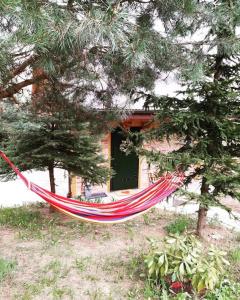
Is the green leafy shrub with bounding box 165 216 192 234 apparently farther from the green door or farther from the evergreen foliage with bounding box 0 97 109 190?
the green door

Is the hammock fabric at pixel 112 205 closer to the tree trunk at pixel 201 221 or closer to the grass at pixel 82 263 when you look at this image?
the grass at pixel 82 263

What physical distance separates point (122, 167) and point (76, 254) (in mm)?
4572

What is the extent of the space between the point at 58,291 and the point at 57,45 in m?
1.91

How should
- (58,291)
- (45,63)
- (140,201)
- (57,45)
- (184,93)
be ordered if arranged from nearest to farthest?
(57,45) < (45,63) < (58,291) < (140,201) < (184,93)

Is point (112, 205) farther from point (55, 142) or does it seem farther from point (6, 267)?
point (55, 142)

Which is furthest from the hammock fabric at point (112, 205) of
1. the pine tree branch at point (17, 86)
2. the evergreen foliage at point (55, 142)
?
the evergreen foliage at point (55, 142)

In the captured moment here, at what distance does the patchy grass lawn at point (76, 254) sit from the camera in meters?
2.78

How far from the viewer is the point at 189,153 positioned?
3.50 m

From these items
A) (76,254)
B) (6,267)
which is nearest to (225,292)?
(76,254)

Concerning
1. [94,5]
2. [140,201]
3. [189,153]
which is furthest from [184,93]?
[94,5]

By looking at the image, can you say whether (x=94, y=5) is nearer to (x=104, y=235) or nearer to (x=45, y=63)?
(x=45, y=63)

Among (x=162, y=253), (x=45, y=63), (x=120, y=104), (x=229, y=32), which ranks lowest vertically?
(x=162, y=253)

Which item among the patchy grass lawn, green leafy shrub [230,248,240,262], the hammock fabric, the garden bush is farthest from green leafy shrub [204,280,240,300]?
the hammock fabric

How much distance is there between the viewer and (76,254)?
3479 mm
